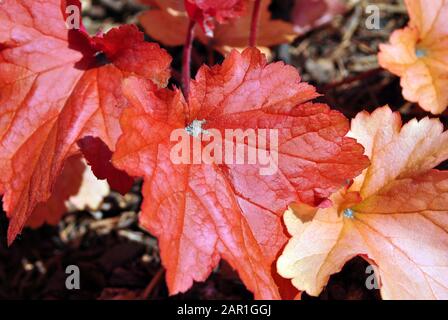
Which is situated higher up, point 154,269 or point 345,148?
point 345,148

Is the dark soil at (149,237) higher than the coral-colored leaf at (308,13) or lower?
lower

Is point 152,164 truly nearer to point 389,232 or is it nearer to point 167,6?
point 389,232

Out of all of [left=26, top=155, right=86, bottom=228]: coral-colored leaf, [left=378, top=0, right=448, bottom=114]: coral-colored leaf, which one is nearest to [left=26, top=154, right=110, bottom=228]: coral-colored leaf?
[left=26, top=155, right=86, bottom=228]: coral-colored leaf

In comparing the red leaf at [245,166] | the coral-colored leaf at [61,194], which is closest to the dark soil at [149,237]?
the coral-colored leaf at [61,194]

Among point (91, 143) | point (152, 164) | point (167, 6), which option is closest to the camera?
point (152, 164)

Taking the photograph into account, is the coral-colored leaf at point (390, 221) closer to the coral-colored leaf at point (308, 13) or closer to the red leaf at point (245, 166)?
the red leaf at point (245, 166)

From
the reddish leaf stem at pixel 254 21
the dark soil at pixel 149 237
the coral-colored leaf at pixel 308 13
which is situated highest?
the coral-colored leaf at pixel 308 13

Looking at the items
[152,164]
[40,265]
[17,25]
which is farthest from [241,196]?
[40,265]
